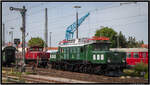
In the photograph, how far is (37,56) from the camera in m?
31.6

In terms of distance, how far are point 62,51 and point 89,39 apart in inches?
215

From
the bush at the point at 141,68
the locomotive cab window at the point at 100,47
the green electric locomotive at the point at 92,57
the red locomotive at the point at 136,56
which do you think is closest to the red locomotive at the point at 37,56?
the green electric locomotive at the point at 92,57

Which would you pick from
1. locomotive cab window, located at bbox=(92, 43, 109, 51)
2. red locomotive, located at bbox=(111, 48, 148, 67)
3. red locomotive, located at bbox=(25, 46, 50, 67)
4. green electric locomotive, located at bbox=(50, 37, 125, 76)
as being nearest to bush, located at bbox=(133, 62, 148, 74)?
green electric locomotive, located at bbox=(50, 37, 125, 76)

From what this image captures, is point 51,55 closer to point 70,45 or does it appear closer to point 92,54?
point 70,45

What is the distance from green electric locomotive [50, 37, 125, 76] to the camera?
2005 centimetres

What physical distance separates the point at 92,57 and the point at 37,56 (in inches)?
483

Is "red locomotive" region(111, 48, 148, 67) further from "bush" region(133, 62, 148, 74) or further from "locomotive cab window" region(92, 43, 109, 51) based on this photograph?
"locomotive cab window" region(92, 43, 109, 51)

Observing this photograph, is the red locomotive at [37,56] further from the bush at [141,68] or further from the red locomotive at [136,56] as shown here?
the bush at [141,68]

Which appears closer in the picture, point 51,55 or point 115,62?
point 115,62

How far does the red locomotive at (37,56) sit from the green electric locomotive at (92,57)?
18.4ft

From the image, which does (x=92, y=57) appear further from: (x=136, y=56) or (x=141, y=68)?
(x=136, y=56)


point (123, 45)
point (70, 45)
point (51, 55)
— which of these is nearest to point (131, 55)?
point (70, 45)

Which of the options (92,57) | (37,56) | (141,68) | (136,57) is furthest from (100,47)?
(37,56)

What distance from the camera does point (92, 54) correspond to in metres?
21.2
